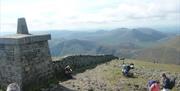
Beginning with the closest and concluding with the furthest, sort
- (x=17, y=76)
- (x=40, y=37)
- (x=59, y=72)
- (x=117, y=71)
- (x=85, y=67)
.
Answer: (x=17, y=76), (x=40, y=37), (x=59, y=72), (x=117, y=71), (x=85, y=67)

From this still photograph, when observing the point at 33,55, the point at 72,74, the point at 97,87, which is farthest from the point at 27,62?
the point at 72,74

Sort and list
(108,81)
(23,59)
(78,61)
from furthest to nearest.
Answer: (78,61) < (108,81) < (23,59)

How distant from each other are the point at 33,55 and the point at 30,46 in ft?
1.99

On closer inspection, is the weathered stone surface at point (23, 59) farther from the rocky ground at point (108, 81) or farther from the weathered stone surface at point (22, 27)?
the rocky ground at point (108, 81)

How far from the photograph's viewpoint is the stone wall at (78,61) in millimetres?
25494

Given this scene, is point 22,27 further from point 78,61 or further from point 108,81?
point 78,61

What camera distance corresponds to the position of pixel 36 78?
67.9ft

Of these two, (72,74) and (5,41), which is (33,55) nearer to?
(5,41)

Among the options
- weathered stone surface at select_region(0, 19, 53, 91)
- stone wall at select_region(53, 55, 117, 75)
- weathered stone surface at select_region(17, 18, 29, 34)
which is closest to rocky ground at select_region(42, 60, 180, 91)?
weathered stone surface at select_region(0, 19, 53, 91)

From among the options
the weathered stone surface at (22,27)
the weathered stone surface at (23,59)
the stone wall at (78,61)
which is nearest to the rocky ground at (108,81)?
the weathered stone surface at (23,59)

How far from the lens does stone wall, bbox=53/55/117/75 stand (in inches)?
1004

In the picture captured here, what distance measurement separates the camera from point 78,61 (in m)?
29.6

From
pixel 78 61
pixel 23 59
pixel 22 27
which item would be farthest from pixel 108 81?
pixel 78 61

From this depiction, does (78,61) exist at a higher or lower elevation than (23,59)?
lower
